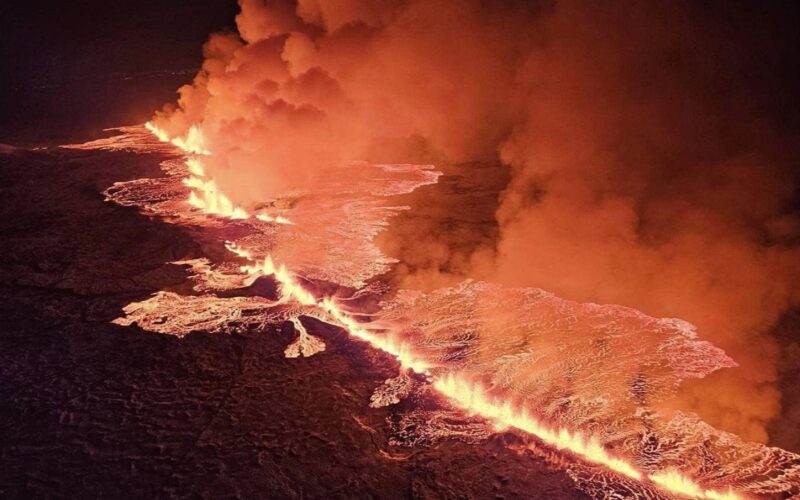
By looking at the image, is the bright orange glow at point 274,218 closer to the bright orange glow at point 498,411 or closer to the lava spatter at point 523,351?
the lava spatter at point 523,351

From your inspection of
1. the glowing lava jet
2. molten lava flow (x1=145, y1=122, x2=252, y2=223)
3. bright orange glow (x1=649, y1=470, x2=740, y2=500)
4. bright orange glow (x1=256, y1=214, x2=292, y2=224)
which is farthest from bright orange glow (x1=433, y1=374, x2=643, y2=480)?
molten lava flow (x1=145, y1=122, x2=252, y2=223)

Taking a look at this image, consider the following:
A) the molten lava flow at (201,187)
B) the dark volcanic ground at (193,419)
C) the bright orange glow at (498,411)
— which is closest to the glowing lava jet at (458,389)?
the bright orange glow at (498,411)

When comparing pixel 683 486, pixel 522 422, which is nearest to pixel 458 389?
pixel 522 422

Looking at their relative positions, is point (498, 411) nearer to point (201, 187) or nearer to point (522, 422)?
point (522, 422)

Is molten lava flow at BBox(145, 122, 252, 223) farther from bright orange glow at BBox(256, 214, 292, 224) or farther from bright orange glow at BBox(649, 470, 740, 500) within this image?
bright orange glow at BBox(649, 470, 740, 500)

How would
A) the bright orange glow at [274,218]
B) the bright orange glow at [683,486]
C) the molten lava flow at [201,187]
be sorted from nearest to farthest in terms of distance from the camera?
the bright orange glow at [683,486] < the bright orange glow at [274,218] < the molten lava flow at [201,187]

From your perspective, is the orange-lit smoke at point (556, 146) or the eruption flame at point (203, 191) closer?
the orange-lit smoke at point (556, 146)

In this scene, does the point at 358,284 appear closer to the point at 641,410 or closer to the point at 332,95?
the point at 641,410
